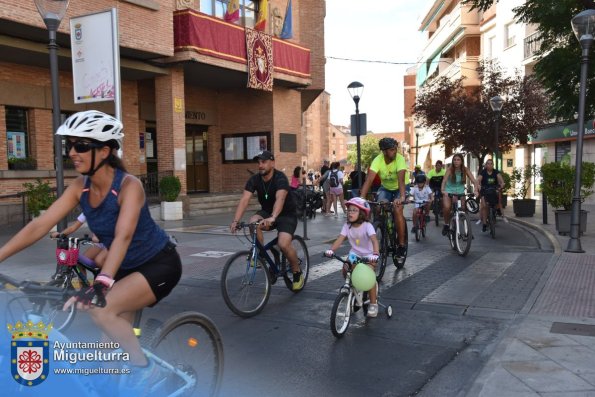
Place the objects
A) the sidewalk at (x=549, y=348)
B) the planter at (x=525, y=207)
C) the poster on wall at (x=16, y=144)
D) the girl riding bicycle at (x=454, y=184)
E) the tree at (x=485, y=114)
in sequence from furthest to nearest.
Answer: the tree at (x=485, y=114), the planter at (x=525, y=207), the poster on wall at (x=16, y=144), the girl riding bicycle at (x=454, y=184), the sidewalk at (x=549, y=348)

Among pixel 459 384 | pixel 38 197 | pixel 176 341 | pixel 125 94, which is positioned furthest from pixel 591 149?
pixel 176 341

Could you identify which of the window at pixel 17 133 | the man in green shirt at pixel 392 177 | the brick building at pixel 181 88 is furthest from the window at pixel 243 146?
the man in green shirt at pixel 392 177

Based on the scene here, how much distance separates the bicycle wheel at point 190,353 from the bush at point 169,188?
553 inches

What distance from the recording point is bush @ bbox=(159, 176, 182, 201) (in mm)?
16984

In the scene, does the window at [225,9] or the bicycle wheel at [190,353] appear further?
the window at [225,9]

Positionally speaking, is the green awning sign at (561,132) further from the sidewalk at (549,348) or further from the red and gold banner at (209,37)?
the sidewalk at (549,348)

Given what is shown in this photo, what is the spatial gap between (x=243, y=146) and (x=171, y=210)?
6847 mm

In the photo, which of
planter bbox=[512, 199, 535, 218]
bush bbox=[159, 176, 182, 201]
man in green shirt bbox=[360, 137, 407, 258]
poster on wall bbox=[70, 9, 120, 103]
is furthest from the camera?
bush bbox=[159, 176, 182, 201]

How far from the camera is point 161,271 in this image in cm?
312

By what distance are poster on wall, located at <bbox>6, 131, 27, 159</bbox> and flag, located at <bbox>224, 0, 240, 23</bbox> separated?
310 inches

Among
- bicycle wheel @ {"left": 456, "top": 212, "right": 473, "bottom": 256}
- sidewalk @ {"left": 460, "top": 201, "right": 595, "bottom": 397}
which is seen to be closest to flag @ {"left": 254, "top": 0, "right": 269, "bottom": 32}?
bicycle wheel @ {"left": 456, "top": 212, "right": 473, "bottom": 256}

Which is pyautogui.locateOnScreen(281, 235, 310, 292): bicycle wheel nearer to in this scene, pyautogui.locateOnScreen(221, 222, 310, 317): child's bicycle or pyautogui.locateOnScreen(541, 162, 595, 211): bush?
pyautogui.locateOnScreen(221, 222, 310, 317): child's bicycle

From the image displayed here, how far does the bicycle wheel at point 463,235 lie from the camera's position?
949 cm

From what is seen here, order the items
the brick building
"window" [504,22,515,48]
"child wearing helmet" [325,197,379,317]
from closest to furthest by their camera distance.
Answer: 1. "child wearing helmet" [325,197,379,317]
2. the brick building
3. "window" [504,22,515,48]
